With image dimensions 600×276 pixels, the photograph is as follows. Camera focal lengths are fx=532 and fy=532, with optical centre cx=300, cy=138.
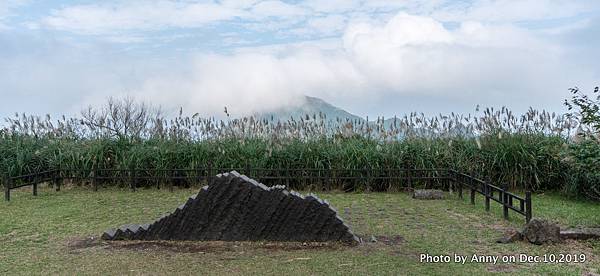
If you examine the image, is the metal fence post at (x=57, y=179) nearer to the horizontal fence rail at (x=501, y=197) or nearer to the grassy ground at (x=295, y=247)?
the grassy ground at (x=295, y=247)

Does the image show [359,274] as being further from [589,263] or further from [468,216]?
[468,216]

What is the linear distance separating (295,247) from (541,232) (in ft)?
8.71

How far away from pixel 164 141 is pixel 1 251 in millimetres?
6269

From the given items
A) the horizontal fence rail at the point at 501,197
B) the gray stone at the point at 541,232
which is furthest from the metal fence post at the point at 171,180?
the gray stone at the point at 541,232

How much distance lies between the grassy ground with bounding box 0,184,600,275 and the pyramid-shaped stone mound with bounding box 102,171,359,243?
0.47ft

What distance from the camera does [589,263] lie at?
5.07 meters

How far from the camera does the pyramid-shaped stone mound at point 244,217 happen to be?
5852 mm

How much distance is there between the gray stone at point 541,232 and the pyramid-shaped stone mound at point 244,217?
6.17 ft

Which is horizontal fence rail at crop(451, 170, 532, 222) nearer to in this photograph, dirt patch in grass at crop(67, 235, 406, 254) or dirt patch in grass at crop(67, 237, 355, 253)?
dirt patch in grass at crop(67, 235, 406, 254)

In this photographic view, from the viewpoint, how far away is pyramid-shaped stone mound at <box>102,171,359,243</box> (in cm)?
585

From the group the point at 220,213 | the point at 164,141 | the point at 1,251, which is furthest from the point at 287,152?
the point at 1,251

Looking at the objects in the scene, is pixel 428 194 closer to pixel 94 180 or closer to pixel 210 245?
pixel 210 245

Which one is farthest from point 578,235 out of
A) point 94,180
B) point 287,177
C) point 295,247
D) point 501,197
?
point 94,180

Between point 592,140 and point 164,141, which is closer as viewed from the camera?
point 592,140
